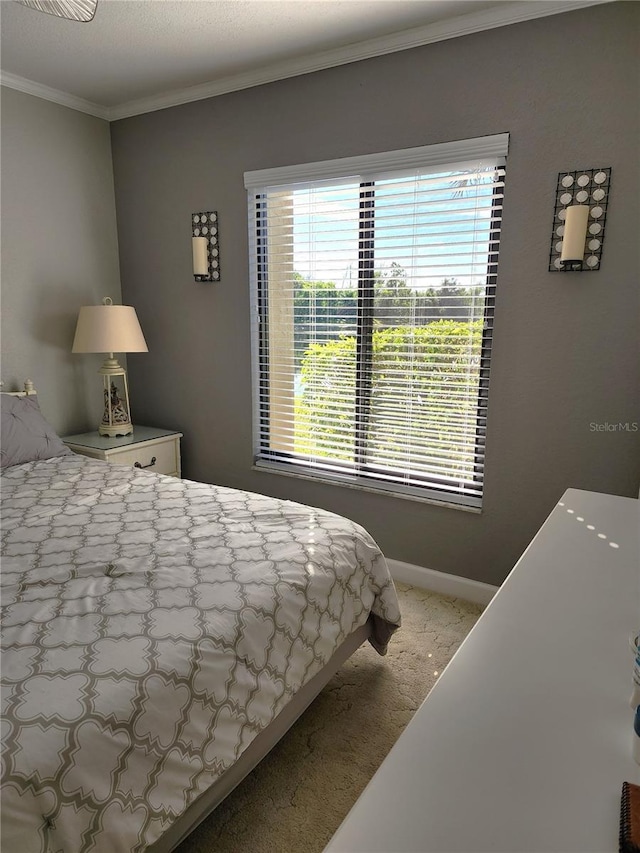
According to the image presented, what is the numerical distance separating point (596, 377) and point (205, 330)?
7.36 ft

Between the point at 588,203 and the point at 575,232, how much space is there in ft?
0.47

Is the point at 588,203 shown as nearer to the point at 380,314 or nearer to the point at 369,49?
the point at 380,314

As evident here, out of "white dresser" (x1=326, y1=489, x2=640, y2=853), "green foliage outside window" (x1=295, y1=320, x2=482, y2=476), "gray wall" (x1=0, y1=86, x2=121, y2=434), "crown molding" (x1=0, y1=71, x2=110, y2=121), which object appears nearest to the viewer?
"white dresser" (x1=326, y1=489, x2=640, y2=853)

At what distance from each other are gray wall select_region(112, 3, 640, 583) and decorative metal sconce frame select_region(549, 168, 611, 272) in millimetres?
36

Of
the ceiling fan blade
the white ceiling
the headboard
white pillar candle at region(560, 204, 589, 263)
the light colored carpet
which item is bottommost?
the light colored carpet

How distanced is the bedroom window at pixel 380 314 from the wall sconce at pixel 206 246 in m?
0.27

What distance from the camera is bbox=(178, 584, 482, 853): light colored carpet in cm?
158

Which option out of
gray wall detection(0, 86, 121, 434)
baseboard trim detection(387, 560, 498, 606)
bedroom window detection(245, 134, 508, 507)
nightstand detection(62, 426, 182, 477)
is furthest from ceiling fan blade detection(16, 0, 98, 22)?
baseboard trim detection(387, 560, 498, 606)

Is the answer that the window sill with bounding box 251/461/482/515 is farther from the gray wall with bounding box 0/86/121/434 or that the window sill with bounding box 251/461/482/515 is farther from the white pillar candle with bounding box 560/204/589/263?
the gray wall with bounding box 0/86/121/434

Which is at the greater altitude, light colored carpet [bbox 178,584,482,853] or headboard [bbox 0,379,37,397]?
headboard [bbox 0,379,37,397]

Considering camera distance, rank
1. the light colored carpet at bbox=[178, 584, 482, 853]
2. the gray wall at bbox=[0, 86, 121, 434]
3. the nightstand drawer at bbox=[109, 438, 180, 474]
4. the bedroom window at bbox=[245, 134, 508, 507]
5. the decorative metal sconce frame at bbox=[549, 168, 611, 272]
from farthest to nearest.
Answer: the nightstand drawer at bbox=[109, 438, 180, 474] → the gray wall at bbox=[0, 86, 121, 434] → the bedroom window at bbox=[245, 134, 508, 507] → the decorative metal sconce frame at bbox=[549, 168, 611, 272] → the light colored carpet at bbox=[178, 584, 482, 853]

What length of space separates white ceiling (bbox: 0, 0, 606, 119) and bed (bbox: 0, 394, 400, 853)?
2.05 m

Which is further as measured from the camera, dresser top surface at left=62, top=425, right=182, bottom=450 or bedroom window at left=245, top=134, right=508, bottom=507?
dresser top surface at left=62, top=425, right=182, bottom=450

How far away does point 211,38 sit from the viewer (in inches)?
102
